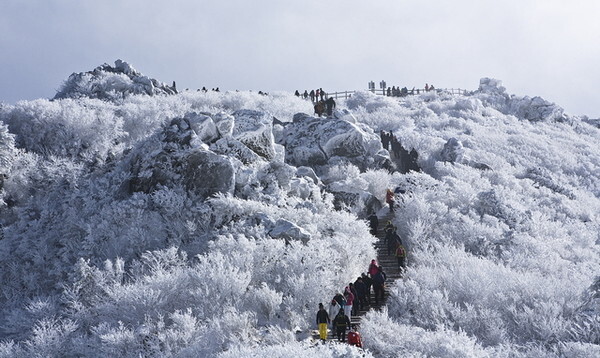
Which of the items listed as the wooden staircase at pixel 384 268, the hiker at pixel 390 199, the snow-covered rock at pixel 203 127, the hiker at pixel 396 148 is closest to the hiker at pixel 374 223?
the wooden staircase at pixel 384 268

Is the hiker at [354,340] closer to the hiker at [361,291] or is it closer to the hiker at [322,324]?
the hiker at [322,324]

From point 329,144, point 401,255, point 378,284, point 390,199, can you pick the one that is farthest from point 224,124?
point 378,284

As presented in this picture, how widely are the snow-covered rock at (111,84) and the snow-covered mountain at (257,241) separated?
9275 mm

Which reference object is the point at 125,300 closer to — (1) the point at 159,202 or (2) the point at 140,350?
(2) the point at 140,350

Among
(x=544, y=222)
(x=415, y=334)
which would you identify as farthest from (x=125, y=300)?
(x=544, y=222)

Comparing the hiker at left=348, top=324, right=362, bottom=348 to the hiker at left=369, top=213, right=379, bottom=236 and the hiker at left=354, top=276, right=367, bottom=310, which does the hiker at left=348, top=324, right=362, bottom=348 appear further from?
the hiker at left=369, top=213, right=379, bottom=236

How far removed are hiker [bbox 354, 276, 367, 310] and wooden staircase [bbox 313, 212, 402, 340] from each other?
0.27 m

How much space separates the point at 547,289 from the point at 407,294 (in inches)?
161

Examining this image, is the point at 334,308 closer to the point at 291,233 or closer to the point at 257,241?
the point at 291,233

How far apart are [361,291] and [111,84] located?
35.8 m

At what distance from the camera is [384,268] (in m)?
18.9

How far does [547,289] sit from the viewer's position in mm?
14391

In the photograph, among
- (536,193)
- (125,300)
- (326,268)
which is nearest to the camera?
(125,300)

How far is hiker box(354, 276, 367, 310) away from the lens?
15195 mm
